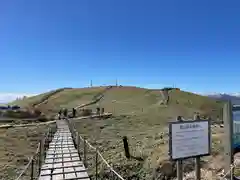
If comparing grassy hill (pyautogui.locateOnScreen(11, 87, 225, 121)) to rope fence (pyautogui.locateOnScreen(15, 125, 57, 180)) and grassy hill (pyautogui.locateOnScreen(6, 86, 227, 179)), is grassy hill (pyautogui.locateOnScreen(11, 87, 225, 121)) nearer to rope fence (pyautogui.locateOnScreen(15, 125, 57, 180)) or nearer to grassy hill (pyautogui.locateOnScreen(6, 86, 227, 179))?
grassy hill (pyautogui.locateOnScreen(6, 86, 227, 179))

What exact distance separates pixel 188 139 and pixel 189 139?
0.11 feet

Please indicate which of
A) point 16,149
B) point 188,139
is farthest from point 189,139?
point 16,149

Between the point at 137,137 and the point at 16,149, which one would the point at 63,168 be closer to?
the point at 16,149

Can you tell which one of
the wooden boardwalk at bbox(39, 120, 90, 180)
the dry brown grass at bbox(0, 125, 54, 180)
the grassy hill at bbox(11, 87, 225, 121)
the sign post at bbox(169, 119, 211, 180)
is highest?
the grassy hill at bbox(11, 87, 225, 121)

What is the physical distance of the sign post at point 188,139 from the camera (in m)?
6.99

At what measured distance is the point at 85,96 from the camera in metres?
98.8

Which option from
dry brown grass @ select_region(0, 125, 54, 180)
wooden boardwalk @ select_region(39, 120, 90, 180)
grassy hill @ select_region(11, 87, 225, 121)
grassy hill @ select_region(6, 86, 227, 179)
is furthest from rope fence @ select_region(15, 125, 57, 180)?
grassy hill @ select_region(11, 87, 225, 121)

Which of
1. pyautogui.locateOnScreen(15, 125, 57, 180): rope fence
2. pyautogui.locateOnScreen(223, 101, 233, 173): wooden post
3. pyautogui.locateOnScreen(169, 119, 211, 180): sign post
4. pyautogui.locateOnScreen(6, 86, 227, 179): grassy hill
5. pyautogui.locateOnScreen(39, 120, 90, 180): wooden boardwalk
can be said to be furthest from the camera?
pyautogui.locateOnScreen(6, 86, 227, 179): grassy hill

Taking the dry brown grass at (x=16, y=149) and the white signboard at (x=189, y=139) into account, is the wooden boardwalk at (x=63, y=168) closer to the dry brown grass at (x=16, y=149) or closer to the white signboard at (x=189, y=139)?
the dry brown grass at (x=16, y=149)

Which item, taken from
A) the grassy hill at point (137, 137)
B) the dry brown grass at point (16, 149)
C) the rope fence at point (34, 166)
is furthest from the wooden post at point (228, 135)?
the dry brown grass at point (16, 149)

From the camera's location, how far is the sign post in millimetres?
6992

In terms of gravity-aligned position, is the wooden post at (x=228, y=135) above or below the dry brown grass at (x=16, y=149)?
above

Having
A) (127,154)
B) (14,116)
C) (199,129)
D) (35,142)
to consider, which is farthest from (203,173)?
(14,116)

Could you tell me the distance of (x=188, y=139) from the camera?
725cm
